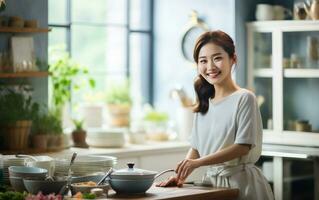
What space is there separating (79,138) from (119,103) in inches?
31.5

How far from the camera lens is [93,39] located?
7.31 m

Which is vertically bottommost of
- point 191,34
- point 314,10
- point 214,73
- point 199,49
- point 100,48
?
point 214,73

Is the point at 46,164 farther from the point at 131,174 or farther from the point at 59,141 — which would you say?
the point at 59,141

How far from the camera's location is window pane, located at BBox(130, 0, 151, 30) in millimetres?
7555

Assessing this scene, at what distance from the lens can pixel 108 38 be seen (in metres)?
7.41

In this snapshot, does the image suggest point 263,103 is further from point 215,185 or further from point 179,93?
point 215,185

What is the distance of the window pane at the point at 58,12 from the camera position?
690 cm

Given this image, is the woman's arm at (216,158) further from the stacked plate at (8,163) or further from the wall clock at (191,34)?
the wall clock at (191,34)

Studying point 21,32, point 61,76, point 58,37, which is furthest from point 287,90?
point 21,32

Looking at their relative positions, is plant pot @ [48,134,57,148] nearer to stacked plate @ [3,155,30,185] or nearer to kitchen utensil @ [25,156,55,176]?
stacked plate @ [3,155,30,185]

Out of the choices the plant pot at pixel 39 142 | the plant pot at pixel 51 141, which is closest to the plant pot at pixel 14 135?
the plant pot at pixel 39 142

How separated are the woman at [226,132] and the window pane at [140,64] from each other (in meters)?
3.11

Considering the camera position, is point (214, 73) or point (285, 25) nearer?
point (214, 73)

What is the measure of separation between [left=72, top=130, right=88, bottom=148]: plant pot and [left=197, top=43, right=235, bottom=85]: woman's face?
88.6 inches
